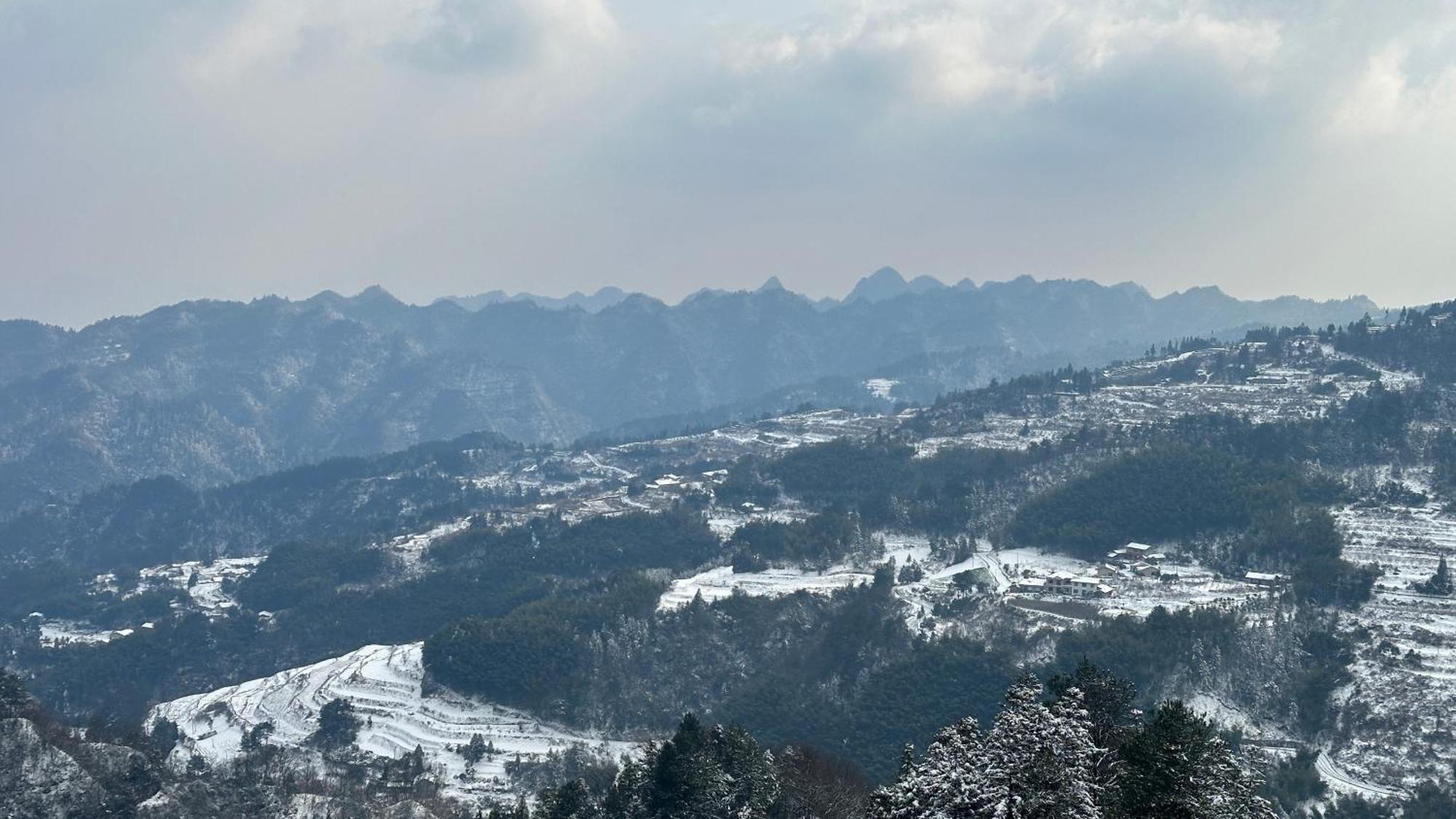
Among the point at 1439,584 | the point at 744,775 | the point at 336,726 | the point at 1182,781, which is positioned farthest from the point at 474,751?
the point at 1439,584

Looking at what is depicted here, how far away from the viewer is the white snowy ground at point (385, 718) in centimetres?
13100

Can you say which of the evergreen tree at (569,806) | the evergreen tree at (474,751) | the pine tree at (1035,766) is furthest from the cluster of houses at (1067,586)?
the pine tree at (1035,766)

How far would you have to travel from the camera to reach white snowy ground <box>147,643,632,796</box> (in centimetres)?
13100

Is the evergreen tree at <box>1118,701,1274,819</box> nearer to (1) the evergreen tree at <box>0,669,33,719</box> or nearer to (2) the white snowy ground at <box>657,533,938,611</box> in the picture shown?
(1) the evergreen tree at <box>0,669,33,719</box>

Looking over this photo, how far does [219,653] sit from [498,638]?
68.7m

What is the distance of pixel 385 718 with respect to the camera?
469 ft

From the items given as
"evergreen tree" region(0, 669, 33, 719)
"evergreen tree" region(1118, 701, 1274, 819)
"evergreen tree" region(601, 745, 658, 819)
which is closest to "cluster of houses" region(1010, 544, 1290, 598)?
"evergreen tree" region(601, 745, 658, 819)

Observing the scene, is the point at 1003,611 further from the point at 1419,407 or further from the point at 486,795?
the point at 1419,407

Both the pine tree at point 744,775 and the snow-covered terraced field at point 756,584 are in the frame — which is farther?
the snow-covered terraced field at point 756,584

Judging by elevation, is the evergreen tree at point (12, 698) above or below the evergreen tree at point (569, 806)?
above

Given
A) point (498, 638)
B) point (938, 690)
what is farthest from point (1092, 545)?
point (498, 638)

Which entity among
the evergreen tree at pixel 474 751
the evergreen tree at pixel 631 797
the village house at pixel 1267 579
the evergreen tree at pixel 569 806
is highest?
the evergreen tree at pixel 631 797

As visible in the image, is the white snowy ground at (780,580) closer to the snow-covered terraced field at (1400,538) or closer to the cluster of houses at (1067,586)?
the cluster of houses at (1067,586)

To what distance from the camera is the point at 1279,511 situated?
15200cm
